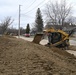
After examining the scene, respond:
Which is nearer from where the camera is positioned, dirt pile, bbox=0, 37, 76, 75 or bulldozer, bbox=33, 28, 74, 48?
dirt pile, bbox=0, 37, 76, 75

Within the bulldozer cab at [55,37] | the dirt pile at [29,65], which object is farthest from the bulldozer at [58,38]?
the dirt pile at [29,65]

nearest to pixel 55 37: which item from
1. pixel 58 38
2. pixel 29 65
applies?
pixel 58 38

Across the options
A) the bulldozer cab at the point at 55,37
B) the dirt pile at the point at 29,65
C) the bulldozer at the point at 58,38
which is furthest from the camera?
the bulldozer cab at the point at 55,37

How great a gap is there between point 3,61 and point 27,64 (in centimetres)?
134

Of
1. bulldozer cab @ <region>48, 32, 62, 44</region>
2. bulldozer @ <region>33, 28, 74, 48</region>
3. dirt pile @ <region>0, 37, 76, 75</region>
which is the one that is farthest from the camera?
bulldozer cab @ <region>48, 32, 62, 44</region>

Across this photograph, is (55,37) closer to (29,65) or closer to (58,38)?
(58,38)

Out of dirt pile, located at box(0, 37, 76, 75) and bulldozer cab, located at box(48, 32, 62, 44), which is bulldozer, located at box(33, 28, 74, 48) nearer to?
bulldozer cab, located at box(48, 32, 62, 44)

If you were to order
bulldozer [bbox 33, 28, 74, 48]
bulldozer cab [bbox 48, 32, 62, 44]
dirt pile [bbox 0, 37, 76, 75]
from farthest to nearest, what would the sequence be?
bulldozer cab [bbox 48, 32, 62, 44], bulldozer [bbox 33, 28, 74, 48], dirt pile [bbox 0, 37, 76, 75]

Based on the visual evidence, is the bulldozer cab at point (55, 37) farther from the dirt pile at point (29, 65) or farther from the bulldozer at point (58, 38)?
the dirt pile at point (29, 65)

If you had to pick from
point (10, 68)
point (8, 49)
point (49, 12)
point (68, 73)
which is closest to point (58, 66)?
point (68, 73)

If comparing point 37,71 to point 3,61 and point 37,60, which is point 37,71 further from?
point 3,61

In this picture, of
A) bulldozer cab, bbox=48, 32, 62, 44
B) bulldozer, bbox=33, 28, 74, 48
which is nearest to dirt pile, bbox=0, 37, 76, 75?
bulldozer, bbox=33, 28, 74, 48

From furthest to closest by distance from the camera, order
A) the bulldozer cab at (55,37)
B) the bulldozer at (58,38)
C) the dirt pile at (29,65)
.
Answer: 1. the bulldozer cab at (55,37)
2. the bulldozer at (58,38)
3. the dirt pile at (29,65)

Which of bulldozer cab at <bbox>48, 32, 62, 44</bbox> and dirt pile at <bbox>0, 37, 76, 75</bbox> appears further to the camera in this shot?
bulldozer cab at <bbox>48, 32, 62, 44</bbox>
